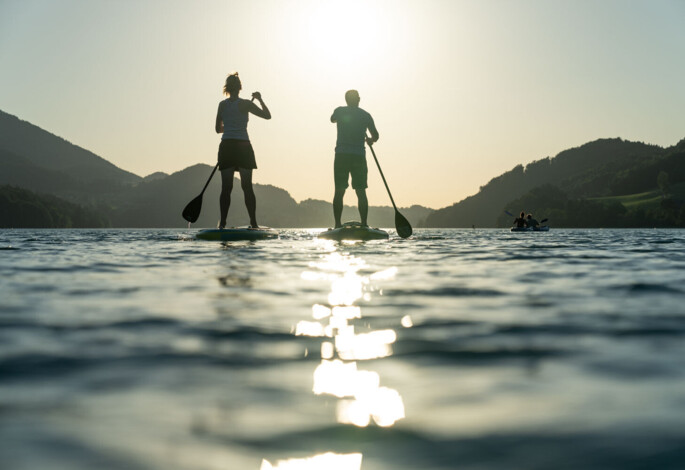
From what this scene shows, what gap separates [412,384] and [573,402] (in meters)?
0.63

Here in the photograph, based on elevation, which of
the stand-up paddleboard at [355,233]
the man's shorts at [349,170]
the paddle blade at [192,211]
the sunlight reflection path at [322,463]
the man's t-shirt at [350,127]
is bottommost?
the sunlight reflection path at [322,463]

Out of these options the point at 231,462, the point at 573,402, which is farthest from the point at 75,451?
the point at 573,402

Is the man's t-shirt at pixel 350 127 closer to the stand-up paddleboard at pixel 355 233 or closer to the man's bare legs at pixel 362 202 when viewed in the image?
the man's bare legs at pixel 362 202

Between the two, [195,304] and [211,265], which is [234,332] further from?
[211,265]

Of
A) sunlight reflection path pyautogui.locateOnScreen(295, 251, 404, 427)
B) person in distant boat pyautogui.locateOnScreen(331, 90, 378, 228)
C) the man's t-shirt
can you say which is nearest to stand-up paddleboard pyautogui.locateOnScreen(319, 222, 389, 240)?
person in distant boat pyautogui.locateOnScreen(331, 90, 378, 228)

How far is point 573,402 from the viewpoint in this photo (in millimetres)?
2170

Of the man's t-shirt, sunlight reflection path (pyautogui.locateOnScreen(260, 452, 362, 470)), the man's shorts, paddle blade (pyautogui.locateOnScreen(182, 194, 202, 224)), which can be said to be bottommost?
sunlight reflection path (pyautogui.locateOnScreen(260, 452, 362, 470))

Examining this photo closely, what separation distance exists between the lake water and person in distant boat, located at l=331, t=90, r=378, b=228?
10.2 metres

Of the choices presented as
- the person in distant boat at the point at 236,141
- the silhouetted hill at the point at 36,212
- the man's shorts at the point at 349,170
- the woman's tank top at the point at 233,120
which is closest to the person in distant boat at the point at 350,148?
the man's shorts at the point at 349,170

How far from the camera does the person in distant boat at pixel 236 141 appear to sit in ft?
48.3

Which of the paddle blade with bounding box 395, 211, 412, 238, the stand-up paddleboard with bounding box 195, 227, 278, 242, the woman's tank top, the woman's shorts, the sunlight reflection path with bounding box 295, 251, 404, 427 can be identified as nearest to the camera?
the sunlight reflection path with bounding box 295, 251, 404, 427

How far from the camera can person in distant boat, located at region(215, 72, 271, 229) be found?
14.7 metres

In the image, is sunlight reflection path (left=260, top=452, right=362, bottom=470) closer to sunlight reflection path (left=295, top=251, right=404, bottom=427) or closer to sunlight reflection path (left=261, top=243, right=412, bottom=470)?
sunlight reflection path (left=261, top=243, right=412, bottom=470)

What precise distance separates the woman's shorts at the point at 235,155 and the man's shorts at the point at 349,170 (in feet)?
7.37
